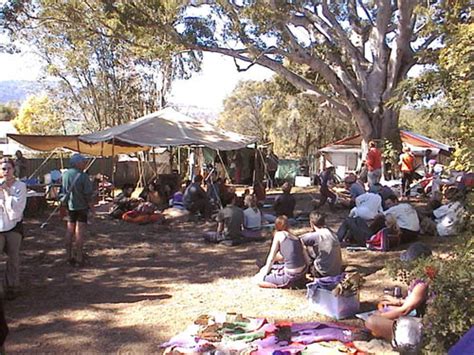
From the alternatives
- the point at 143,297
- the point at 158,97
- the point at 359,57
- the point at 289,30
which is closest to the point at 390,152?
the point at 359,57

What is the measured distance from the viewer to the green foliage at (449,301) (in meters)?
3.22

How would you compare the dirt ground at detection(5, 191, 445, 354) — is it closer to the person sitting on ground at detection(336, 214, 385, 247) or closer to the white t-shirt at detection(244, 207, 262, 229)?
the person sitting on ground at detection(336, 214, 385, 247)

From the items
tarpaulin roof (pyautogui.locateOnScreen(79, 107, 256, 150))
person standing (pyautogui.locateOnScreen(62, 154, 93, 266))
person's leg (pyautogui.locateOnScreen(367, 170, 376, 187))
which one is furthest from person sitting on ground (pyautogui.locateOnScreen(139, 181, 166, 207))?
person standing (pyautogui.locateOnScreen(62, 154, 93, 266))

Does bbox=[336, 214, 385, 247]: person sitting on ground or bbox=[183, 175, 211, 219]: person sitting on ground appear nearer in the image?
bbox=[336, 214, 385, 247]: person sitting on ground

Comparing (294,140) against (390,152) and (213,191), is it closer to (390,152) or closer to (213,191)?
(390,152)

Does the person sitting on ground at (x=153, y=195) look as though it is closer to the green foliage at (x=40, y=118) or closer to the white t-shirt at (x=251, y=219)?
the white t-shirt at (x=251, y=219)

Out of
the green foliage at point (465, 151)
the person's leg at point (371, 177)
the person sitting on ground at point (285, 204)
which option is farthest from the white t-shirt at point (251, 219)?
the green foliage at point (465, 151)

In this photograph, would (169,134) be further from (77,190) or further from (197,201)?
(77,190)

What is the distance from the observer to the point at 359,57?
17375 mm

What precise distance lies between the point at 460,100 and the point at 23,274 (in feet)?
19.3

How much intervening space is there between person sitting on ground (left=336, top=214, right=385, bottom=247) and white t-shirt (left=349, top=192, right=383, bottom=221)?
0.11 metres

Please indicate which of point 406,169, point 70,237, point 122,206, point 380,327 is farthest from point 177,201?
point 380,327

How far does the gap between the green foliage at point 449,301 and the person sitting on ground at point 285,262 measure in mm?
2773

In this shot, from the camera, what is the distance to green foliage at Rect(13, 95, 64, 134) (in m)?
37.5
